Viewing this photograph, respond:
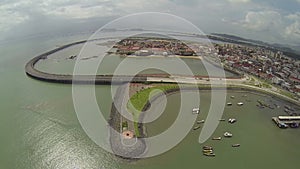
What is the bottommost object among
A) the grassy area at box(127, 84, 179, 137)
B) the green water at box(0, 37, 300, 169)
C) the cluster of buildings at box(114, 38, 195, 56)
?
the green water at box(0, 37, 300, 169)

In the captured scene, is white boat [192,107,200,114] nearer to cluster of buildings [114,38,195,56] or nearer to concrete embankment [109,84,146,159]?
concrete embankment [109,84,146,159]

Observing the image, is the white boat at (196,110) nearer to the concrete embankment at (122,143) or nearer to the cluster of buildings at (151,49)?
the concrete embankment at (122,143)

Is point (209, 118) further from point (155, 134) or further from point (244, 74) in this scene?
point (244, 74)

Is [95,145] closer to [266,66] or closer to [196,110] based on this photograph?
[196,110]

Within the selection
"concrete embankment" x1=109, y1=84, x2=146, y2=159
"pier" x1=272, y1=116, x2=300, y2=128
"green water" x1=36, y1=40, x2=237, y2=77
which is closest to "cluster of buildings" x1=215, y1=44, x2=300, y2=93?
"green water" x1=36, y1=40, x2=237, y2=77

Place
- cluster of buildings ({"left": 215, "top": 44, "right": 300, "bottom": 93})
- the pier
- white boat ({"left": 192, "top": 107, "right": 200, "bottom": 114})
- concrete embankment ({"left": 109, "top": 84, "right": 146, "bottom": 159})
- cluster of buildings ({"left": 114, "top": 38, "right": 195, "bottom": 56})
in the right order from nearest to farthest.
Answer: concrete embankment ({"left": 109, "top": 84, "right": 146, "bottom": 159}), the pier, white boat ({"left": 192, "top": 107, "right": 200, "bottom": 114}), cluster of buildings ({"left": 215, "top": 44, "right": 300, "bottom": 93}), cluster of buildings ({"left": 114, "top": 38, "right": 195, "bottom": 56})

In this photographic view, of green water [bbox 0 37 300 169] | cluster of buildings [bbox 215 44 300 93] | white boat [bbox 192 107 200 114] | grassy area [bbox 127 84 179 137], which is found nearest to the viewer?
green water [bbox 0 37 300 169]
